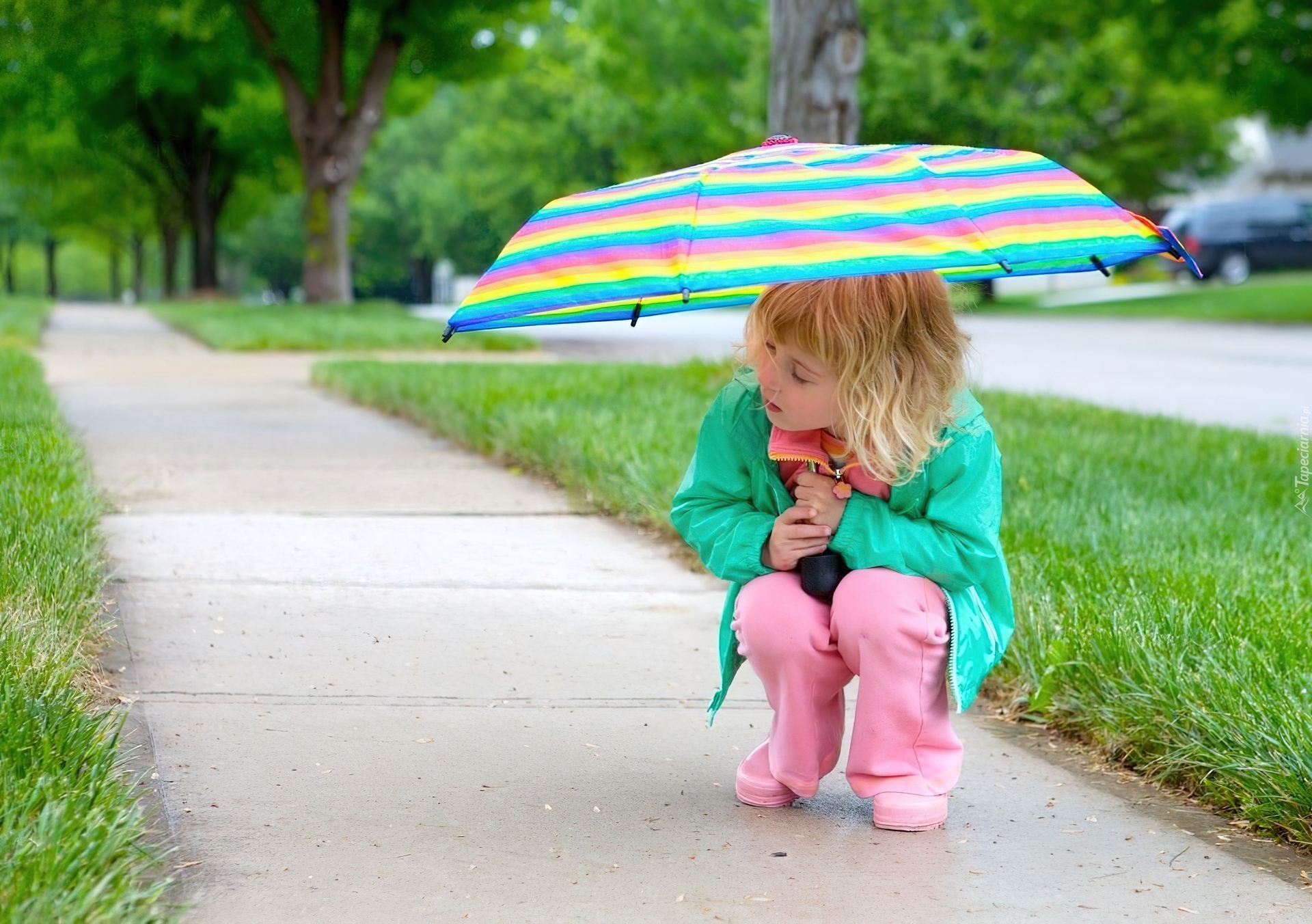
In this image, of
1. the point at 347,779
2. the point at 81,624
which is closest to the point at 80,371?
the point at 81,624

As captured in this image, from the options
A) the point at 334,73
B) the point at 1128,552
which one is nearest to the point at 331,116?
the point at 334,73

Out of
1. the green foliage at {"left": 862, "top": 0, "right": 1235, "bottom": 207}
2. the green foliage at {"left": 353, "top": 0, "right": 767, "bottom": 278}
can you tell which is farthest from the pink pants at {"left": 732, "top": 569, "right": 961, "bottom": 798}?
the green foliage at {"left": 353, "top": 0, "right": 767, "bottom": 278}

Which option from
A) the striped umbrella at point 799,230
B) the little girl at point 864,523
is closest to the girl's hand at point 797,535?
the little girl at point 864,523

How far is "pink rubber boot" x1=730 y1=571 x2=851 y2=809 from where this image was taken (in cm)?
276

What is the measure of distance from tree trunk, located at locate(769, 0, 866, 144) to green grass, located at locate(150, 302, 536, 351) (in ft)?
16.4

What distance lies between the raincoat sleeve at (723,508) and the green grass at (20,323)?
10.2 m

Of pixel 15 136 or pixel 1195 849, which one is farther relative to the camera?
pixel 15 136

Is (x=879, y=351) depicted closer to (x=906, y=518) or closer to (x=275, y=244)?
(x=906, y=518)

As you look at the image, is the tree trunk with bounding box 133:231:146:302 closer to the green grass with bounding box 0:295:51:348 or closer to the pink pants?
the green grass with bounding box 0:295:51:348

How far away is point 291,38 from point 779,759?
863 inches

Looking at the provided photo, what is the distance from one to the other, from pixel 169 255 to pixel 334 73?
80.2 feet

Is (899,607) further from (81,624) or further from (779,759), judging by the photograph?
(81,624)

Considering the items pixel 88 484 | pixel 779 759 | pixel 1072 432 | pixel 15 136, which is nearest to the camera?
pixel 779 759

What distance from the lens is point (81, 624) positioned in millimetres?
3426
